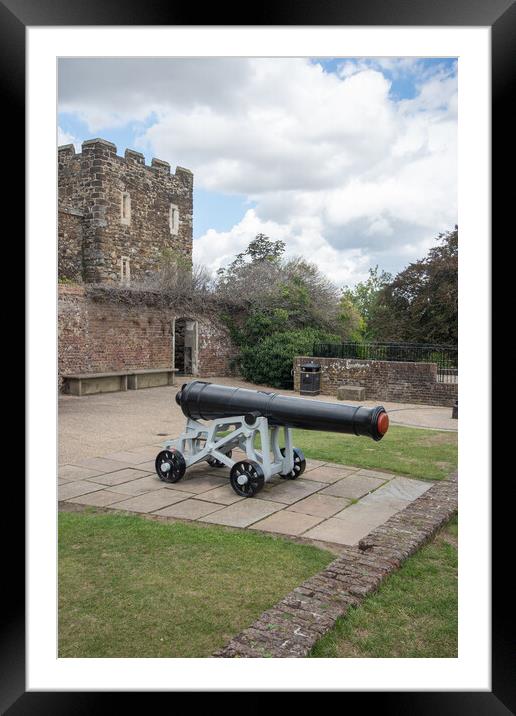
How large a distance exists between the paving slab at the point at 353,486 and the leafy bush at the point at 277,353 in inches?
352

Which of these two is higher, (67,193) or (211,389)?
(67,193)

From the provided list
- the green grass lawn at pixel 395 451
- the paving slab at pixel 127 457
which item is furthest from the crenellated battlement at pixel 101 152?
the paving slab at pixel 127 457

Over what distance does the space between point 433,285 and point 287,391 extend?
5.00m

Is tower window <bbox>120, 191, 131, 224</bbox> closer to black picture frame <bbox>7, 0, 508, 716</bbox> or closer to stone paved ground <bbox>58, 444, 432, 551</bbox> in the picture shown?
stone paved ground <bbox>58, 444, 432, 551</bbox>

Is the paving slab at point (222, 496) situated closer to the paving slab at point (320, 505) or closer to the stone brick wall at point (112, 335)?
the paving slab at point (320, 505)

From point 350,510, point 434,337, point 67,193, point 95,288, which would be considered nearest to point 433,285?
point 434,337

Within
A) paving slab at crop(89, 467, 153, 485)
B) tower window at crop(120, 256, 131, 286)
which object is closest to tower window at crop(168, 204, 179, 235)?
tower window at crop(120, 256, 131, 286)

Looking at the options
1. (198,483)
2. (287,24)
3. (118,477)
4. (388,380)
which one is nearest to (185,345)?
(388,380)

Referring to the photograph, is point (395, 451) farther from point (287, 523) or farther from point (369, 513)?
point (287, 523)

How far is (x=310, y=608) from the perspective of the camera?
9.11ft

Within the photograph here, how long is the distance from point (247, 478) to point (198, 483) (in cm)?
63

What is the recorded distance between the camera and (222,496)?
15.9 ft

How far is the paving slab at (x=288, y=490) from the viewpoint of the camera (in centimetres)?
484
